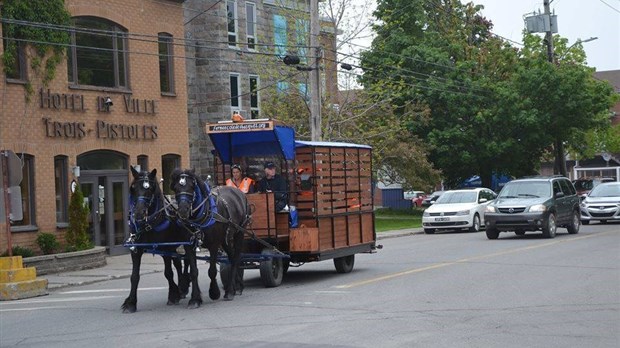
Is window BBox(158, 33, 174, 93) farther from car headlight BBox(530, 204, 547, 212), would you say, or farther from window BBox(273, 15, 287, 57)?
car headlight BBox(530, 204, 547, 212)

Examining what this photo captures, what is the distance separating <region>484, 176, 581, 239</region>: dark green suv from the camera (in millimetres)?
27219

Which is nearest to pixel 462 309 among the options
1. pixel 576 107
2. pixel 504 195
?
pixel 504 195

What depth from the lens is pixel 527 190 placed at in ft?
93.9

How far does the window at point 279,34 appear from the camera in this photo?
40.2m

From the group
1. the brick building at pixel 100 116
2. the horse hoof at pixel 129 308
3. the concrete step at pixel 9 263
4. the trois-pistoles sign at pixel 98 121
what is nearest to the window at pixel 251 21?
the brick building at pixel 100 116

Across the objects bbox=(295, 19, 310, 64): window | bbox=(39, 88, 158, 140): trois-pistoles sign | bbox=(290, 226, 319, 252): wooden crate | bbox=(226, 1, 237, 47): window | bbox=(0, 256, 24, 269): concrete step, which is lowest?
bbox=(0, 256, 24, 269): concrete step

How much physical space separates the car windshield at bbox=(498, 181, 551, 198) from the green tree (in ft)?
42.3

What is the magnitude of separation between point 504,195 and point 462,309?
54.4ft

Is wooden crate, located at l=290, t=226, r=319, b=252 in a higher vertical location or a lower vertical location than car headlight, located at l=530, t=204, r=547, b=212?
higher

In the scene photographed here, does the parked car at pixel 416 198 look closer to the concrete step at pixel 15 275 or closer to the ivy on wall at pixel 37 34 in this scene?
the ivy on wall at pixel 37 34

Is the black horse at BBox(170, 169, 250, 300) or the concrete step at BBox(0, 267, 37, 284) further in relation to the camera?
the concrete step at BBox(0, 267, 37, 284)

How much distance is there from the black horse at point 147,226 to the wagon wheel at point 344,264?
5.11 meters

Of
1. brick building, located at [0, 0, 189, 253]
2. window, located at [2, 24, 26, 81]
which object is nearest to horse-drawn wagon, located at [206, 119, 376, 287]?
brick building, located at [0, 0, 189, 253]

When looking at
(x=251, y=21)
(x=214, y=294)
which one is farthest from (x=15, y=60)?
(x=251, y=21)
